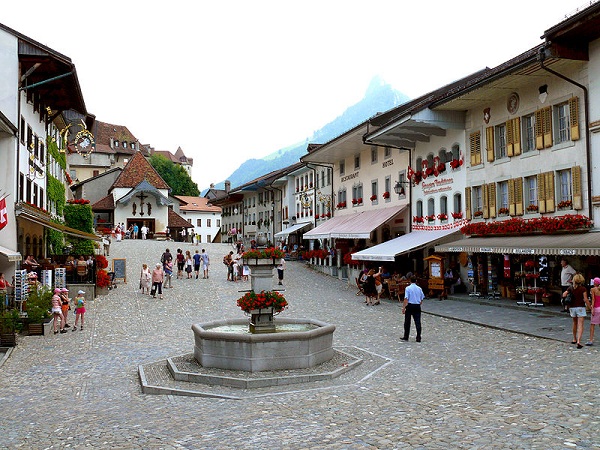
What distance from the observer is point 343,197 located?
141 ft

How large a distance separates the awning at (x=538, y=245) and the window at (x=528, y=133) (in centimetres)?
349

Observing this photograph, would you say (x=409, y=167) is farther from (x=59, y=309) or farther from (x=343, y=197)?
(x=59, y=309)

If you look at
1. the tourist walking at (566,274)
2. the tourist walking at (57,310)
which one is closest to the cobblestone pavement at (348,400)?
the tourist walking at (57,310)

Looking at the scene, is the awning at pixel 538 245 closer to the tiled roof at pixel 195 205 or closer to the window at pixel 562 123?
the window at pixel 562 123

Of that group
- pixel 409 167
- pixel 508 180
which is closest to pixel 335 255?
pixel 409 167

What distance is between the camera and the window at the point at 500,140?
2530 cm

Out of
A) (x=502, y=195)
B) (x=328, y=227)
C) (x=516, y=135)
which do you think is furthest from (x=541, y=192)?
(x=328, y=227)

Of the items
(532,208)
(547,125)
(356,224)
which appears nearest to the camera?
(547,125)

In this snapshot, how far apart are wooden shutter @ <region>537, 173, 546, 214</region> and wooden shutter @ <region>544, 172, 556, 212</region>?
100 millimetres

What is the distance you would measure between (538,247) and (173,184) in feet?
316

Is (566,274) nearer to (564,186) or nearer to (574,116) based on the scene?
(564,186)

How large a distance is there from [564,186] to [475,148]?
19.1 feet

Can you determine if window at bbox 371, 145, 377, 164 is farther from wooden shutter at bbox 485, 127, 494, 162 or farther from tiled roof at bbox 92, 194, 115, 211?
tiled roof at bbox 92, 194, 115, 211

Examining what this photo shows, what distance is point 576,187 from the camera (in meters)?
20.7
